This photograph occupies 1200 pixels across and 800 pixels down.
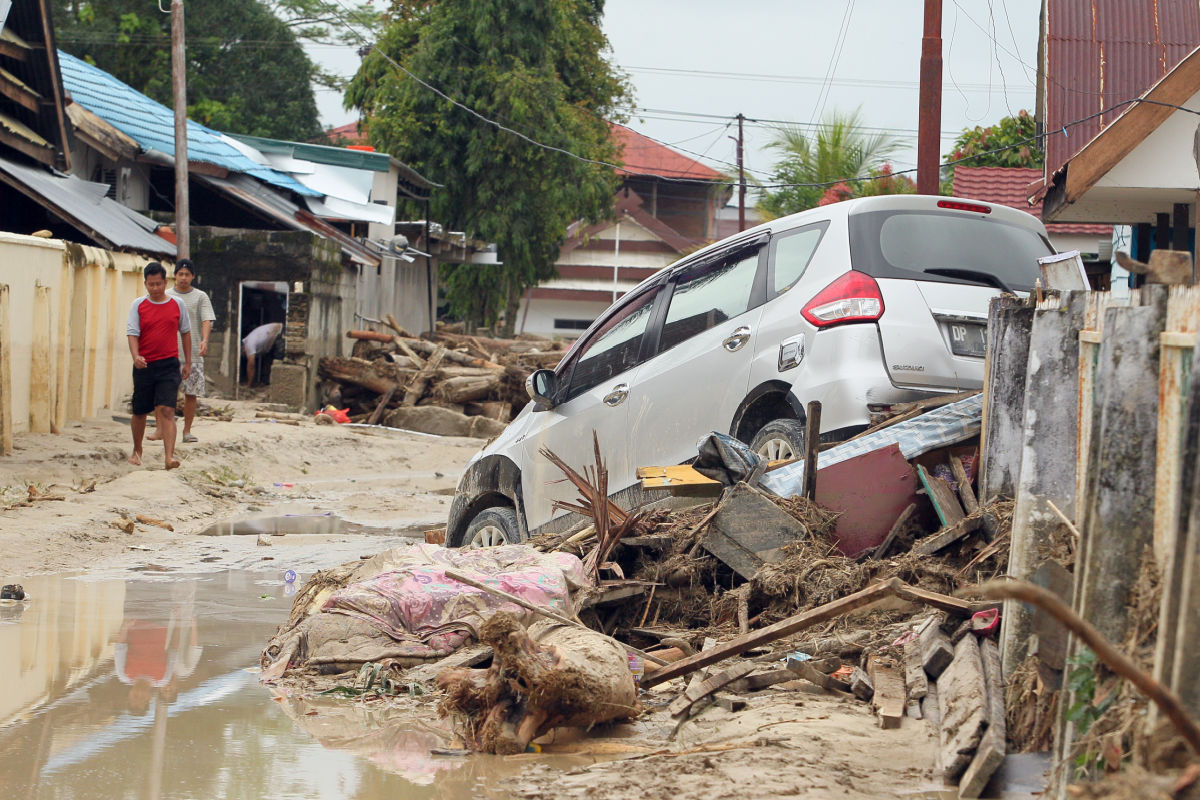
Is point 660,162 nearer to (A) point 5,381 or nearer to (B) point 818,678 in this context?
(A) point 5,381

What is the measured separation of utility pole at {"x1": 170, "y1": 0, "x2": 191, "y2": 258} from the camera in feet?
61.4

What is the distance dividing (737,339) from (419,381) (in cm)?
1473

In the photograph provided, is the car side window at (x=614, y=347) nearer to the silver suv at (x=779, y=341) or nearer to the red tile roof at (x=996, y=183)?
the silver suv at (x=779, y=341)

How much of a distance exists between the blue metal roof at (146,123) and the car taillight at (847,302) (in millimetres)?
18739

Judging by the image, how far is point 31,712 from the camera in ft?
14.1

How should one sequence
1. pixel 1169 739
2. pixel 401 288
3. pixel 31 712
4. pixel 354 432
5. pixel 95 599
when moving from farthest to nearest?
pixel 401 288 < pixel 354 432 < pixel 95 599 < pixel 31 712 < pixel 1169 739

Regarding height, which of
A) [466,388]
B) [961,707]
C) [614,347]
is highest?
[614,347]

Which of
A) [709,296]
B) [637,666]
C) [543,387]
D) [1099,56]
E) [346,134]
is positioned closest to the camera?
[637,666]

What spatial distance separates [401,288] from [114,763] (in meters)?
27.7

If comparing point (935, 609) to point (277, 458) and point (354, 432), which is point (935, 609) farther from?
point (354, 432)

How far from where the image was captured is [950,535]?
196 inches

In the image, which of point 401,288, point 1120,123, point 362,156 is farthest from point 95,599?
point 401,288

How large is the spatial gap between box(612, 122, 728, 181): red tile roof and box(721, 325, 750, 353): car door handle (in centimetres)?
4798

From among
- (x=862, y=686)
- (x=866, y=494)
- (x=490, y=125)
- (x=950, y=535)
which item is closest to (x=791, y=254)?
(x=866, y=494)
